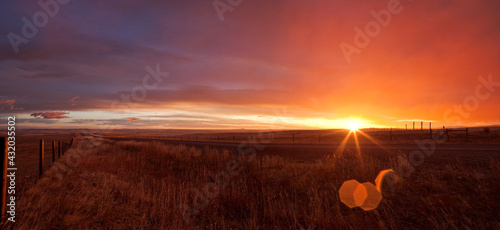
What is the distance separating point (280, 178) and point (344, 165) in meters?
3.31

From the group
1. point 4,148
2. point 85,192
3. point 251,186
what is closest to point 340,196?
point 251,186

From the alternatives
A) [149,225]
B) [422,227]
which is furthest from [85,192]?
[422,227]

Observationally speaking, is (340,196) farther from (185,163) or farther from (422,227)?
(185,163)

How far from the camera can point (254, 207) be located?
Result: 8.51 meters

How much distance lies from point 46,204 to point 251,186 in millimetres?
7016

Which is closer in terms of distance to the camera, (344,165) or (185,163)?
(344,165)

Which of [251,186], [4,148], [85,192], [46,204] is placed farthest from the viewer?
[251,186]

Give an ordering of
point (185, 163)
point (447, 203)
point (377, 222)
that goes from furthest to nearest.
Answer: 1. point (185, 163)
2. point (447, 203)
3. point (377, 222)

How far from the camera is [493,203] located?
6.99m

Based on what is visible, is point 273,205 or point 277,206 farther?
point 277,206

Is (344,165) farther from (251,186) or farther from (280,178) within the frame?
(251,186)

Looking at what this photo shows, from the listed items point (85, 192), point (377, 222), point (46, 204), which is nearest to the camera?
point (46, 204)

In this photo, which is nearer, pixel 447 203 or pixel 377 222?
pixel 377 222

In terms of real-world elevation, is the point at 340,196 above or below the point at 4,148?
below
